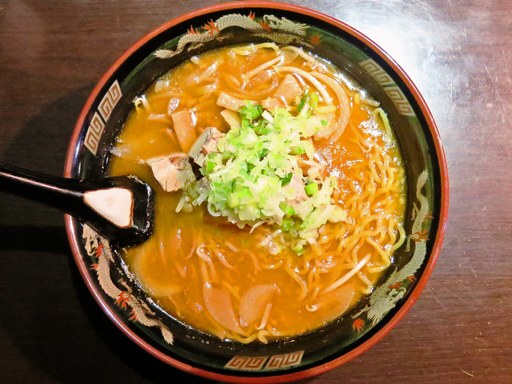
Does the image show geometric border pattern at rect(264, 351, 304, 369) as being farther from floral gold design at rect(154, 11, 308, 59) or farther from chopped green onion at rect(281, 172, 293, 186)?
floral gold design at rect(154, 11, 308, 59)

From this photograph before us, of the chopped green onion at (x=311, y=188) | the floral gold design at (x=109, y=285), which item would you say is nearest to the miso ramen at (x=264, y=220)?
the chopped green onion at (x=311, y=188)

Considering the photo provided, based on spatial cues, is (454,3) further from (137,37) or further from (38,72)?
(38,72)

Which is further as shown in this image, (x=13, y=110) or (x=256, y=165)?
(x=13, y=110)

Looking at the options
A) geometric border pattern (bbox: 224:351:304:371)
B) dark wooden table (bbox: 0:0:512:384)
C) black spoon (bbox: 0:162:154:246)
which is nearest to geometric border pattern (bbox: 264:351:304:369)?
geometric border pattern (bbox: 224:351:304:371)

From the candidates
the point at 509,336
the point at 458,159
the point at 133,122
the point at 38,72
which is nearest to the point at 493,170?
the point at 458,159

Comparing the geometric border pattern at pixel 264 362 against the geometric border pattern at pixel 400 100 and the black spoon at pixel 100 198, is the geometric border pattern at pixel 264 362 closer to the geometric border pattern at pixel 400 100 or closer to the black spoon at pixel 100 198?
the black spoon at pixel 100 198

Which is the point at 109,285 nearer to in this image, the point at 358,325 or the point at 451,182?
the point at 358,325

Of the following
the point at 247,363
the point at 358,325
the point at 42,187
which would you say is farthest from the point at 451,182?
the point at 42,187
